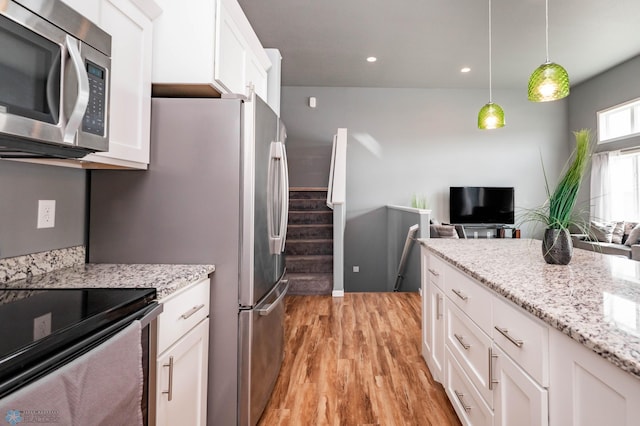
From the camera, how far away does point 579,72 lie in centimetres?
533

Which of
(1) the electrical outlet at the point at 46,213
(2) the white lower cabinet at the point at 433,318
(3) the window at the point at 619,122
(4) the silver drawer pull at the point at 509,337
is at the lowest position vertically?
(2) the white lower cabinet at the point at 433,318

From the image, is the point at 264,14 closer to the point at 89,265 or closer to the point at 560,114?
the point at 89,265

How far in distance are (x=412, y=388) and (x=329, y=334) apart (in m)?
1.04

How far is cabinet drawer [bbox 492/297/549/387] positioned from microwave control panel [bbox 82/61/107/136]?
1.53 meters

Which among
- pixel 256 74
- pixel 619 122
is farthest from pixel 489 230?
pixel 256 74

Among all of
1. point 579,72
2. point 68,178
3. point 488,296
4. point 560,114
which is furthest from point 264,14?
point 560,114

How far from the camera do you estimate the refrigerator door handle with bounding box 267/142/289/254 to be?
187 cm

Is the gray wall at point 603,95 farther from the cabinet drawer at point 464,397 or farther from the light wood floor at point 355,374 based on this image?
the cabinet drawer at point 464,397

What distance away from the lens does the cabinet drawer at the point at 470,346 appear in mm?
1324

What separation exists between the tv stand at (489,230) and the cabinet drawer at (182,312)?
5.55 metres

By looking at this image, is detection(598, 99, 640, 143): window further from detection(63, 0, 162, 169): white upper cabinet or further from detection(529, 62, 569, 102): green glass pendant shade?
detection(63, 0, 162, 169): white upper cabinet

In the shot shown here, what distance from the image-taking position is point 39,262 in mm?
1351

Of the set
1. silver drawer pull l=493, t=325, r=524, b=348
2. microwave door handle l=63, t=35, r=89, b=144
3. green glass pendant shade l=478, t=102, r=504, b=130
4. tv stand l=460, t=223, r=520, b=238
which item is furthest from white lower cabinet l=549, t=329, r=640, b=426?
tv stand l=460, t=223, r=520, b=238

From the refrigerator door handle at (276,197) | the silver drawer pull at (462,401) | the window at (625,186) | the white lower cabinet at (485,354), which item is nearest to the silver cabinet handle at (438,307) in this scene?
the white lower cabinet at (485,354)
